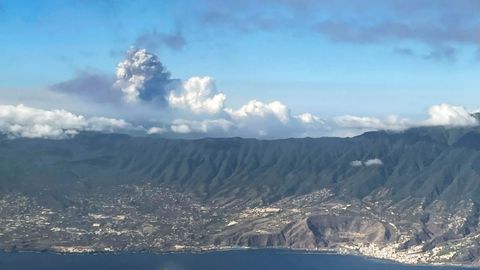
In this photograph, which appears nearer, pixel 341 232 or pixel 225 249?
pixel 225 249

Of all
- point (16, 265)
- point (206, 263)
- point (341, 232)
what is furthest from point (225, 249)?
point (16, 265)

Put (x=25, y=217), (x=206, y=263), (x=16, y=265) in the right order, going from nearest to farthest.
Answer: (x=16, y=265) → (x=206, y=263) → (x=25, y=217)

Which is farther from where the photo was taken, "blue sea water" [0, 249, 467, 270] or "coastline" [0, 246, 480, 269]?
"coastline" [0, 246, 480, 269]

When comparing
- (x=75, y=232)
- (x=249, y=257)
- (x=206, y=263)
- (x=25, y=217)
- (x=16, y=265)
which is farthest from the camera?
(x=25, y=217)

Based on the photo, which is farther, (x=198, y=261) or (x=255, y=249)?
(x=255, y=249)

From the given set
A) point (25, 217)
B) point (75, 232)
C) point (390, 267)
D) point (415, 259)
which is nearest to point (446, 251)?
point (415, 259)

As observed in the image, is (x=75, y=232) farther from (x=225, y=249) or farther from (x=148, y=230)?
(x=225, y=249)

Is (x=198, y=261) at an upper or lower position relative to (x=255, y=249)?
upper
